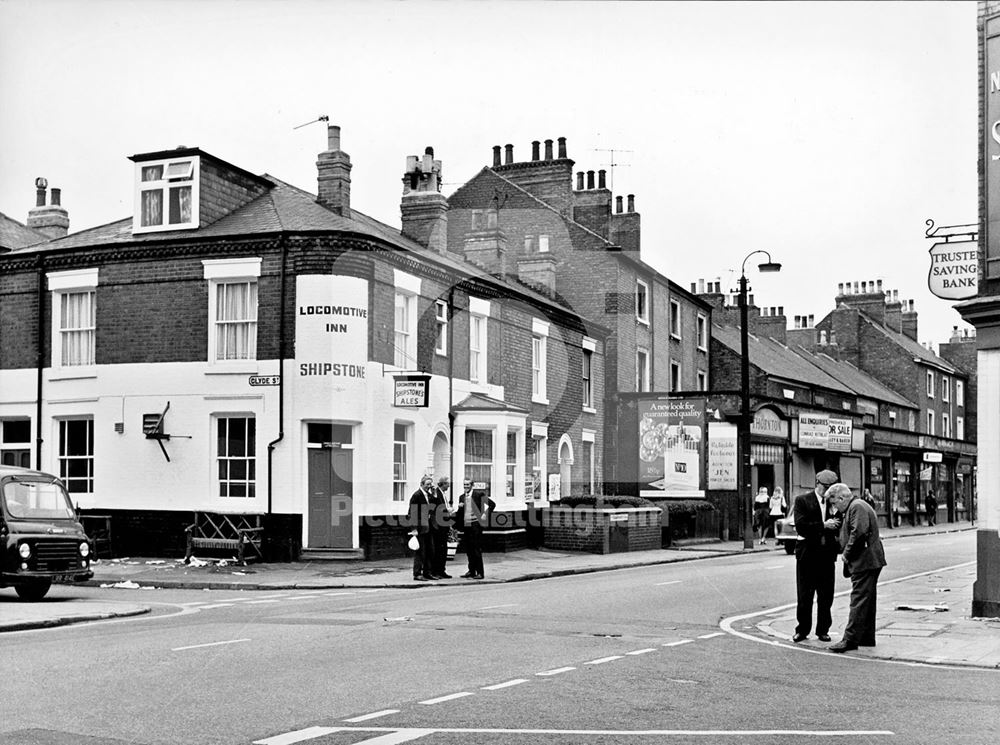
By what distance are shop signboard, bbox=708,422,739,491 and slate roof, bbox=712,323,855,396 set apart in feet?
25.5

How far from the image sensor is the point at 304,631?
1385 cm

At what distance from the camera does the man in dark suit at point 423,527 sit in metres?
21.7

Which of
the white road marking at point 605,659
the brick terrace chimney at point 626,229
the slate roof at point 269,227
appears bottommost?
the white road marking at point 605,659

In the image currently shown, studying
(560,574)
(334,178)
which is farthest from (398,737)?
(334,178)

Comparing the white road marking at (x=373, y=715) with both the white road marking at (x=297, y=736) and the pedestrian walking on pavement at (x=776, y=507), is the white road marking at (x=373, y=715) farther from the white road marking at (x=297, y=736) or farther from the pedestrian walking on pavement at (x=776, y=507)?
the pedestrian walking on pavement at (x=776, y=507)

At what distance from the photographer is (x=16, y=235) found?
32.0 m

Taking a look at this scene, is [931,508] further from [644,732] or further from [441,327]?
[644,732]

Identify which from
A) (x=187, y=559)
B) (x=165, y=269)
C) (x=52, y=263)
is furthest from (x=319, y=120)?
(x=187, y=559)

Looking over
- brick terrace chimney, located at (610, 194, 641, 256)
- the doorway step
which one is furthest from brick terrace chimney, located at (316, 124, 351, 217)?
brick terrace chimney, located at (610, 194, 641, 256)

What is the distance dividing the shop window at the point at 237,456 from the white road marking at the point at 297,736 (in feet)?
58.2

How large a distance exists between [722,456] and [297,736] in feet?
113

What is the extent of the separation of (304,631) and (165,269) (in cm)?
1439

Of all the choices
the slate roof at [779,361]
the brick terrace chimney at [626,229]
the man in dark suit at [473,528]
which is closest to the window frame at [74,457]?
the man in dark suit at [473,528]

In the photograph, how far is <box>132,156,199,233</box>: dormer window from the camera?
86.7 feet
